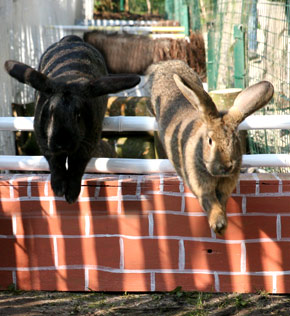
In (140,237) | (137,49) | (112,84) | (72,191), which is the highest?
(137,49)

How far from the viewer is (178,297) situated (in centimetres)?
386

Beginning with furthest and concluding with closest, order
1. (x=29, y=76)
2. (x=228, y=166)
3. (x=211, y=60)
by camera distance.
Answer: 1. (x=211, y=60)
2. (x=29, y=76)
3. (x=228, y=166)

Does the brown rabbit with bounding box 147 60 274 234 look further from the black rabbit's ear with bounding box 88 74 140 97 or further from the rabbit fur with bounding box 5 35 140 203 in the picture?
the rabbit fur with bounding box 5 35 140 203

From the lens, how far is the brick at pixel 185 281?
389cm

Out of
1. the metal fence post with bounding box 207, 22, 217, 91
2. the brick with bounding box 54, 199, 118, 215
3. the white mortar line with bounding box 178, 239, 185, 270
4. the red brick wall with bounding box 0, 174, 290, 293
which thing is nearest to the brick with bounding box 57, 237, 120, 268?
the red brick wall with bounding box 0, 174, 290, 293

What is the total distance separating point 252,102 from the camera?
3129 mm

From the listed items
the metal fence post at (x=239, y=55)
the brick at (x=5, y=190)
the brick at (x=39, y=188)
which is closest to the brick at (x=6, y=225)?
the brick at (x=5, y=190)

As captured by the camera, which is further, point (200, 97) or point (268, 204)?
point (268, 204)

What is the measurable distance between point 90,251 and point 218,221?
4.05 ft

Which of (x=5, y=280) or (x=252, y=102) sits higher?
(x=252, y=102)

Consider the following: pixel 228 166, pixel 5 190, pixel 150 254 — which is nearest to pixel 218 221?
pixel 228 166

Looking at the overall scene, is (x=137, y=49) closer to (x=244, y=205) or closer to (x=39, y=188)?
(x=39, y=188)

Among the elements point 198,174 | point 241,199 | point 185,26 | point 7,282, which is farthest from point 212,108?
point 185,26

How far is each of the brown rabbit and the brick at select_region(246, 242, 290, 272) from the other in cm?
78
